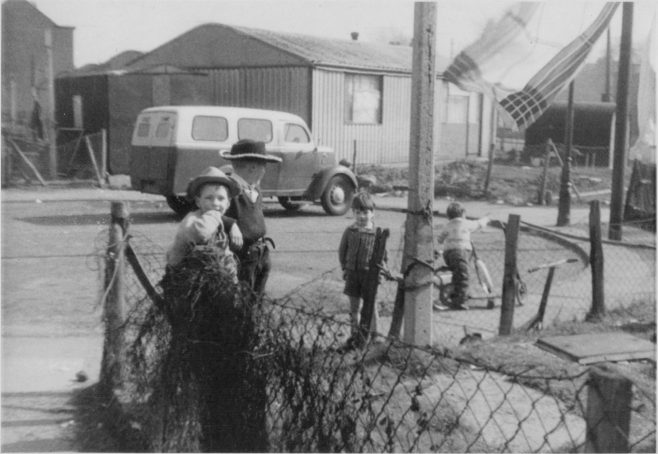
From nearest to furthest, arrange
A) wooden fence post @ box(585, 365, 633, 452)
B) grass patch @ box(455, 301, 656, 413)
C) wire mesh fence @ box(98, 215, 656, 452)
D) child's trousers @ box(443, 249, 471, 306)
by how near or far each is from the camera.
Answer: wooden fence post @ box(585, 365, 633, 452)
wire mesh fence @ box(98, 215, 656, 452)
grass patch @ box(455, 301, 656, 413)
child's trousers @ box(443, 249, 471, 306)

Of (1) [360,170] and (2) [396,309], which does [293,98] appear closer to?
(1) [360,170]

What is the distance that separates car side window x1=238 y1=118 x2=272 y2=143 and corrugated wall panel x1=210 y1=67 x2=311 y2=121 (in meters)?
7.24

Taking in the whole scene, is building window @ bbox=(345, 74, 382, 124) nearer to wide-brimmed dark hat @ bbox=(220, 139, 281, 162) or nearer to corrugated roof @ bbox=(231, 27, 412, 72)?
corrugated roof @ bbox=(231, 27, 412, 72)

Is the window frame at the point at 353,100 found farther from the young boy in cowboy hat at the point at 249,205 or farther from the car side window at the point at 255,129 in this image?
the young boy in cowboy hat at the point at 249,205

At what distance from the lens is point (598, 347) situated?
6098 millimetres

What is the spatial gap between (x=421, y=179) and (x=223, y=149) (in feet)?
30.7

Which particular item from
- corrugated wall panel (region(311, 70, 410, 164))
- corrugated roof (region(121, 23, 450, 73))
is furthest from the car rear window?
corrugated wall panel (region(311, 70, 410, 164))

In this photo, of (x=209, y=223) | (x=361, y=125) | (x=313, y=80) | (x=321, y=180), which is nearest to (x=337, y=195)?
(x=321, y=180)

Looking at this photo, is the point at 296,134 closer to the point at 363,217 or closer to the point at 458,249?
the point at 458,249

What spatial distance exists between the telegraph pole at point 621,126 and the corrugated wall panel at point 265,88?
1079 cm

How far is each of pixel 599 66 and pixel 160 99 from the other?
55.1 m

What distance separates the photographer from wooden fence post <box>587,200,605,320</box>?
704cm

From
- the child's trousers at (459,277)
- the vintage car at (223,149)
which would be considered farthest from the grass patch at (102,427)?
the vintage car at (223,149)

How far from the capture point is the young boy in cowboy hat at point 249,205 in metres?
4.89
